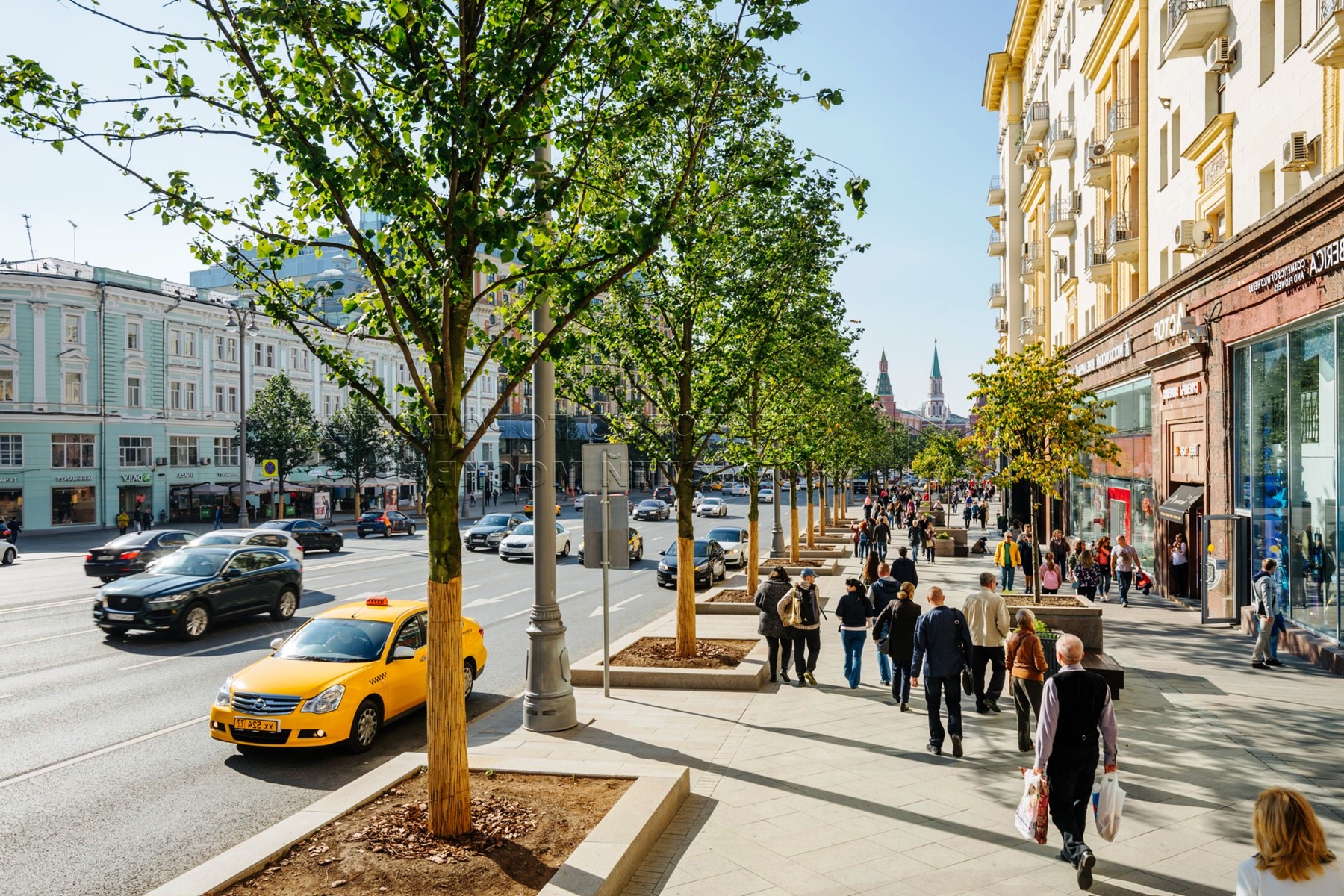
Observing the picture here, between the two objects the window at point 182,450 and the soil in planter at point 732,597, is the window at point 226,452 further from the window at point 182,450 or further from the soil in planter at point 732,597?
the soil in planter at point 732,597

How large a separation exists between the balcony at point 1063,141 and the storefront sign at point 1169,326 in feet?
49.3

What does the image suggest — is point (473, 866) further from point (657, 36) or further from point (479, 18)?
point (657, 36)

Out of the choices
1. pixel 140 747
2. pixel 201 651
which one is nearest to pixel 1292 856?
pixel 140 747

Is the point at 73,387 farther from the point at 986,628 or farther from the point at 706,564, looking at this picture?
the point at 986,628

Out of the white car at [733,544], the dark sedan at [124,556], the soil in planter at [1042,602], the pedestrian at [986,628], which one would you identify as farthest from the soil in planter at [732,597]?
the dark sedan at [124,556]

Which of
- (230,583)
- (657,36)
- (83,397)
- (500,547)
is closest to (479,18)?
(657,36)

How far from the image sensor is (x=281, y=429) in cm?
5366

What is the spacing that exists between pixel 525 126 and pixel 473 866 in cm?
520

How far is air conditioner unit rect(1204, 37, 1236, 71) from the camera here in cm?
1883

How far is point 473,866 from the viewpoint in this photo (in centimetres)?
613

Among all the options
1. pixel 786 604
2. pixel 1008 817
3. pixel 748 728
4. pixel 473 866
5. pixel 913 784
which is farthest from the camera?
pixel 786 604

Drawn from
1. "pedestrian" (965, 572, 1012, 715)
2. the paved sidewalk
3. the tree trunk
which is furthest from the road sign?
the tree trunk

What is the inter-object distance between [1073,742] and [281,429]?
53.3 meters

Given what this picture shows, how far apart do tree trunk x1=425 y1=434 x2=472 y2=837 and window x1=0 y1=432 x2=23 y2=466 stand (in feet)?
170
